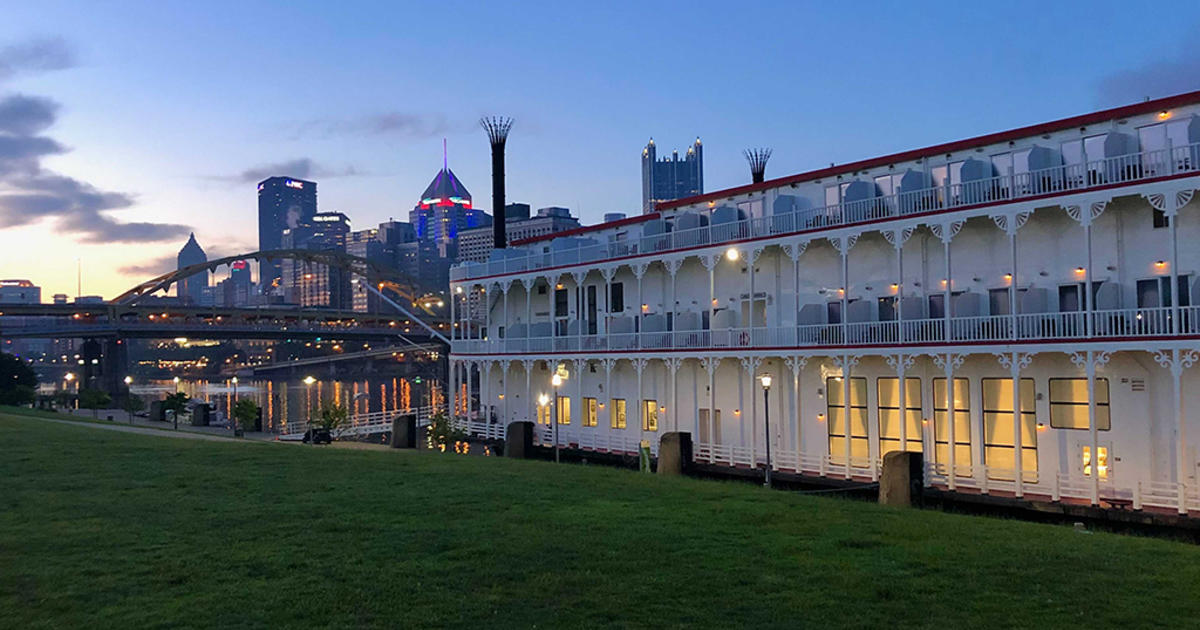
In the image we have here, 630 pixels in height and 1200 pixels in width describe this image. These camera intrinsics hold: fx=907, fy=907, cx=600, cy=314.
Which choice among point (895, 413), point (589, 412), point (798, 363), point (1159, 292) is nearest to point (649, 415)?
point (589, 412)

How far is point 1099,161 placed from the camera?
24141mm

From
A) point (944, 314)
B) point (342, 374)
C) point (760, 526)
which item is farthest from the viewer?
point (342, 374)

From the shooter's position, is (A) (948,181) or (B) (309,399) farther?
(B) (309,399)

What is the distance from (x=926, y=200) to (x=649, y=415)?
15.3 meters

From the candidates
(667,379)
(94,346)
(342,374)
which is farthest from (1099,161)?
(342,374)

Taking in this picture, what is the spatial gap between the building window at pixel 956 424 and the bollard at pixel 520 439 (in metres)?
18.2

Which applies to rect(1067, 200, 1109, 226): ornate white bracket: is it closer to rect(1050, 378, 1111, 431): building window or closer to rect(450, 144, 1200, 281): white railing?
rect(450, 144, 1200, 281): white railing

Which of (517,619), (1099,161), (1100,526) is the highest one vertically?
(1099,161)

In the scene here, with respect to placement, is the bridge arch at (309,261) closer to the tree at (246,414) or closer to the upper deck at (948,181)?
the tree at (246,414)

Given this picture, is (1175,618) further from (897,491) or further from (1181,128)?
(1181,128)

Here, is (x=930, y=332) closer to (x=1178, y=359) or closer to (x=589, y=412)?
(x=1178, y=359)

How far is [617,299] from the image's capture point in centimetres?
4122

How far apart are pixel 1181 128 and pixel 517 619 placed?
2323 cm

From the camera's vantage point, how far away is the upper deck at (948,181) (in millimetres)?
24281
